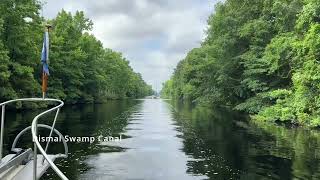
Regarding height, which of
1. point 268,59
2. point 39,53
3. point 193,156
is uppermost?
point 39,53

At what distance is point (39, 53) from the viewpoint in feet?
157

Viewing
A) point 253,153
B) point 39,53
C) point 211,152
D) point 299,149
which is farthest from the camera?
point 39,53

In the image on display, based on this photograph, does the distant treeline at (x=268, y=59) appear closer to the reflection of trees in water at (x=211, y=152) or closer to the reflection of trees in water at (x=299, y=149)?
the reflection of trees in water at (x=299, y=149)

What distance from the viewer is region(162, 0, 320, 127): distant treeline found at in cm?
2775

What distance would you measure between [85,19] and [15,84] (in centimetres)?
3326

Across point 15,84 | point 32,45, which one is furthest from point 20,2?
point 15,84

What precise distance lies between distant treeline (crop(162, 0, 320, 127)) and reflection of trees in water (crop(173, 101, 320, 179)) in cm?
458

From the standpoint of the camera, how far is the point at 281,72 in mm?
38906

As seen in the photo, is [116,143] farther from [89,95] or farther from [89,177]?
[89,95]

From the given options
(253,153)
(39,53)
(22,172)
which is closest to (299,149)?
(253,153)

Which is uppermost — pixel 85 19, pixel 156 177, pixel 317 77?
pixel 85 19

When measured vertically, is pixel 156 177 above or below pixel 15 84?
below

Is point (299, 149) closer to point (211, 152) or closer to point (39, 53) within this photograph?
point (211, 152)

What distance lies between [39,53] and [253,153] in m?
35.9
